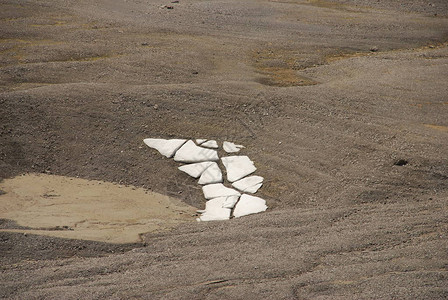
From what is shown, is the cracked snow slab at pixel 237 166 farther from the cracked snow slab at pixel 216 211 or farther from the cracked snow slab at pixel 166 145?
the cracked snow slab at pixel 166 145

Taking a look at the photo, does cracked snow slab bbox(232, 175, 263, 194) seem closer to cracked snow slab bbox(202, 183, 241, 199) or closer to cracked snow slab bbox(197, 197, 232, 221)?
cracked snow slab bbox(202, 183, 241, 199)

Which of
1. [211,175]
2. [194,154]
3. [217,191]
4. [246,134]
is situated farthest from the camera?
[246,134]

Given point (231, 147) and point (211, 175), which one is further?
point (231, 147)

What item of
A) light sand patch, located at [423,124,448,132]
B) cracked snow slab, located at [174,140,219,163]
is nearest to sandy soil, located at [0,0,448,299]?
light sand patch, located at [423,124,448,132]


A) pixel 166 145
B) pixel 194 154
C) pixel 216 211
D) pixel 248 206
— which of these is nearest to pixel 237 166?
pixel 194 154

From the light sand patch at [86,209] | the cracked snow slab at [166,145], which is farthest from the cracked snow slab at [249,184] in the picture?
the cracked snow slab at [166,145]

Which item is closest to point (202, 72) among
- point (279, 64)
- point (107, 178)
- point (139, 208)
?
point (279, 64)

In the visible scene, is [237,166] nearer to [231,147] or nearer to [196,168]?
[231,147]

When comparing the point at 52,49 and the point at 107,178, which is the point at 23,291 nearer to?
the point at 107,178
